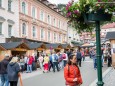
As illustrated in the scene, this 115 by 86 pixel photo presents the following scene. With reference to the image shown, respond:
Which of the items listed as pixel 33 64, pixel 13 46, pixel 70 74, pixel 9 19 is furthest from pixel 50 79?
pixel 9 19

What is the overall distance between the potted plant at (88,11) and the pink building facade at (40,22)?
23.9 meters

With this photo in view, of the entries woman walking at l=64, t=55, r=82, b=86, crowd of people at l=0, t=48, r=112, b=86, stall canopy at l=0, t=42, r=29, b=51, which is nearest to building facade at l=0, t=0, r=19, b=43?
stall canopy at l=0, t=42, r=29, b=51

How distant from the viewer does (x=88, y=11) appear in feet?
20.6

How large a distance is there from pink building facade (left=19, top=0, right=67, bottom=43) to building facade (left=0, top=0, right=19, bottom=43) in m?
1.18

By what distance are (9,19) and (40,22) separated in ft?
36.0

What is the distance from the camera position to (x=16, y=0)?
3462 centimetres

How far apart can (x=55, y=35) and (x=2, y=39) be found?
21.0 m

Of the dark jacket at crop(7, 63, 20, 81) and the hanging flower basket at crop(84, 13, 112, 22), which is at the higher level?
the hanging flower basket at crop(84, 13, 112, 22)

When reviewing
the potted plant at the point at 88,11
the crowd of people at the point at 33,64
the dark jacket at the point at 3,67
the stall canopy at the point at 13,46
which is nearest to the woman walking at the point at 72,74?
the crowd of people at the point at 33,64

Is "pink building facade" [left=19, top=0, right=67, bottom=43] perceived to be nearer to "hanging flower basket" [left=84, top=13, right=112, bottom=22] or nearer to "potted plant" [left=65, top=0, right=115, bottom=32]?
"potted plant" [left=65, top=0, right=115, bottom=32]

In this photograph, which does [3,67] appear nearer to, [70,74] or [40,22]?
[70,74]

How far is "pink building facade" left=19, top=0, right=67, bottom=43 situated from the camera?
122 ft

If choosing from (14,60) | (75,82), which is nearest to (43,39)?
(14,60)

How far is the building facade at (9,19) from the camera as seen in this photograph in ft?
102
